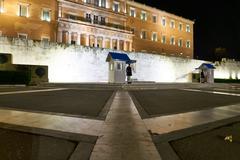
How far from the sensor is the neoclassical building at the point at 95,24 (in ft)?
111

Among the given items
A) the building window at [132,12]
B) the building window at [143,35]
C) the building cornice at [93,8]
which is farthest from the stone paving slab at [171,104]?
the building window at [143,35]

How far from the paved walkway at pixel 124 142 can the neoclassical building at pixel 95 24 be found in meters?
31.8

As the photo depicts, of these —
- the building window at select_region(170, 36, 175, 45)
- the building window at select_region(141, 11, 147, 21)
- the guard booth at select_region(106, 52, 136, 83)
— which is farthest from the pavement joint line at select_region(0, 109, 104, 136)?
the building window at select_region(170, 36, 175, 45)

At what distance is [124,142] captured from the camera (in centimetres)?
432

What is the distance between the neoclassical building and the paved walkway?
104ft

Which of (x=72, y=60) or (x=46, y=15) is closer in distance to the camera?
(x=72, y=60)

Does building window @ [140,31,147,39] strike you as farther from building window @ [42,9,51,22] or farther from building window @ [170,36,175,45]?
building window @ [42,9,51,22]

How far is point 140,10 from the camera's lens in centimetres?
4881

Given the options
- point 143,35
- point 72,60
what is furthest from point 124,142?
point 143,35

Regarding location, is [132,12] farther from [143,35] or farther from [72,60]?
[72,60]

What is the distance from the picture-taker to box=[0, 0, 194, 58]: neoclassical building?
3378 centimetres

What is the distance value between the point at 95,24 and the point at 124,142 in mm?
36050

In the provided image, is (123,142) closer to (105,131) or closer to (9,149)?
(105,131)

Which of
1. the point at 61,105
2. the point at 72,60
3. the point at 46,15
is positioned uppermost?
the point at 46,15
